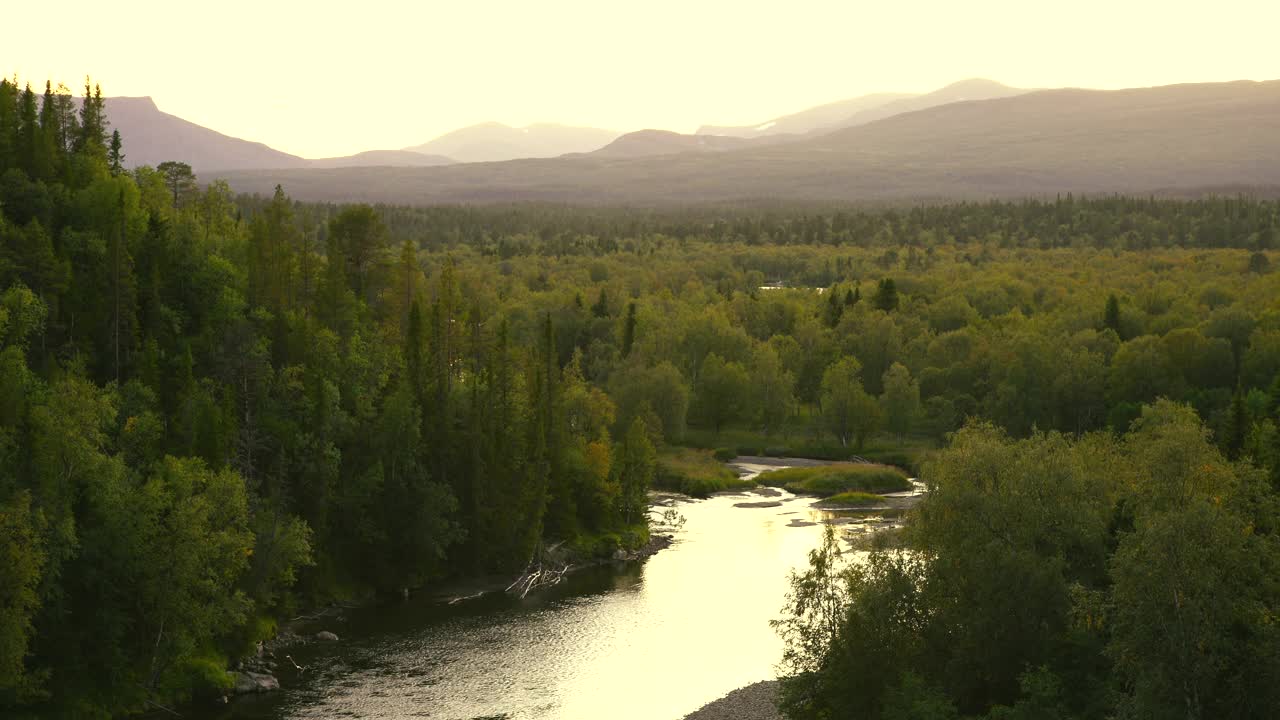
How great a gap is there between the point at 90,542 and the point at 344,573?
2209 centimetres

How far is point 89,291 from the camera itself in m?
78.7

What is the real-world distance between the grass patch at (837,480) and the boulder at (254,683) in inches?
2385

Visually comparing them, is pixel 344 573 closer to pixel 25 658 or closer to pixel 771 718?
pixel 25 658

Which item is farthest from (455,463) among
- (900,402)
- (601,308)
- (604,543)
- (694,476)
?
(601,308)

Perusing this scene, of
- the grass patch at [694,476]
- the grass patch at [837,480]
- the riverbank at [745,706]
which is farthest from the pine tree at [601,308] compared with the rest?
the riverbank at [745,706]

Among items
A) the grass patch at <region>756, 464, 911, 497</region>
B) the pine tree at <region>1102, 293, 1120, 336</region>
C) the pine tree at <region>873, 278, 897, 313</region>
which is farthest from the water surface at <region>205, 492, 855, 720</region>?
the pine tree at <region>873, 278, 897, 313</region>

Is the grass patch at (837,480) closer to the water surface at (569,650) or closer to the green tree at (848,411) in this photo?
the green tree at (848,411)

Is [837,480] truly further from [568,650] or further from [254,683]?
[254,683]

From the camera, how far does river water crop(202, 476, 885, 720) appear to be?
198 feet

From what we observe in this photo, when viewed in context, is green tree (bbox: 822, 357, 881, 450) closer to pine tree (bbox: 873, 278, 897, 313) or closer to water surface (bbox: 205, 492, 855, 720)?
pine tree (bbox: 873, 278, 897, 313)

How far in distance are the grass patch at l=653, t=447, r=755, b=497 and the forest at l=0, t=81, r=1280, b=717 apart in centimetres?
50

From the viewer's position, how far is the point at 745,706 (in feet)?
197

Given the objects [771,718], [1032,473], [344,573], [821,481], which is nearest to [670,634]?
[771,718]

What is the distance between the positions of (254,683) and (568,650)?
15345 mm
